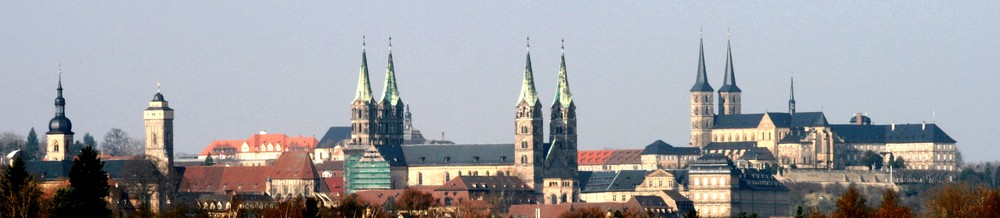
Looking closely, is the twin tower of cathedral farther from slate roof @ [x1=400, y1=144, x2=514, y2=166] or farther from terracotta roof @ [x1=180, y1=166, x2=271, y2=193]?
terracotta roof @ [x1=180, y1=166, x2=271, y2=193]

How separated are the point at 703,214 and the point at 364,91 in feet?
78.8

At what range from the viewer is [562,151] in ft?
519

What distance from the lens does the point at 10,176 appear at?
2313 inches

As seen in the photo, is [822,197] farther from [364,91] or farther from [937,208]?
[937,208]

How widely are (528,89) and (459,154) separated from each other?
247 inches

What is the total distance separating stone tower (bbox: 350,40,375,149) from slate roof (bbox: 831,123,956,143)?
134 feet

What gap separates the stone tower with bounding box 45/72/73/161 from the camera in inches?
5886

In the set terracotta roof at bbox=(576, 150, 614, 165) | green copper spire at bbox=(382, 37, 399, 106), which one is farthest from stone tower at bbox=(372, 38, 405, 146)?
terracotta roof at bbox=(576, 150, 614, 165)

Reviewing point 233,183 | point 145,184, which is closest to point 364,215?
point 145,184

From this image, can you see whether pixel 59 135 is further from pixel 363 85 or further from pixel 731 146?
pixel 731 146

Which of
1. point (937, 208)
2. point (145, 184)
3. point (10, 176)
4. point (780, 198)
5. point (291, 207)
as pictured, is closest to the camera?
point (10, 176)

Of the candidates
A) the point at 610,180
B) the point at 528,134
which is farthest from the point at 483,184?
the point at 610,180

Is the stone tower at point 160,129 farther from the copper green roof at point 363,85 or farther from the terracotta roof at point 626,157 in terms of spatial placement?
the terracotta roof at point 626,157

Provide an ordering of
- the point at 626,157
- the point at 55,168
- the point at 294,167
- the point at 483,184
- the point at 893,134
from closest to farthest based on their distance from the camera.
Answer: the point at 55,168 → the point at 483,184 → the point at 294,167 → the point at 893,134 → the point at 626,157
